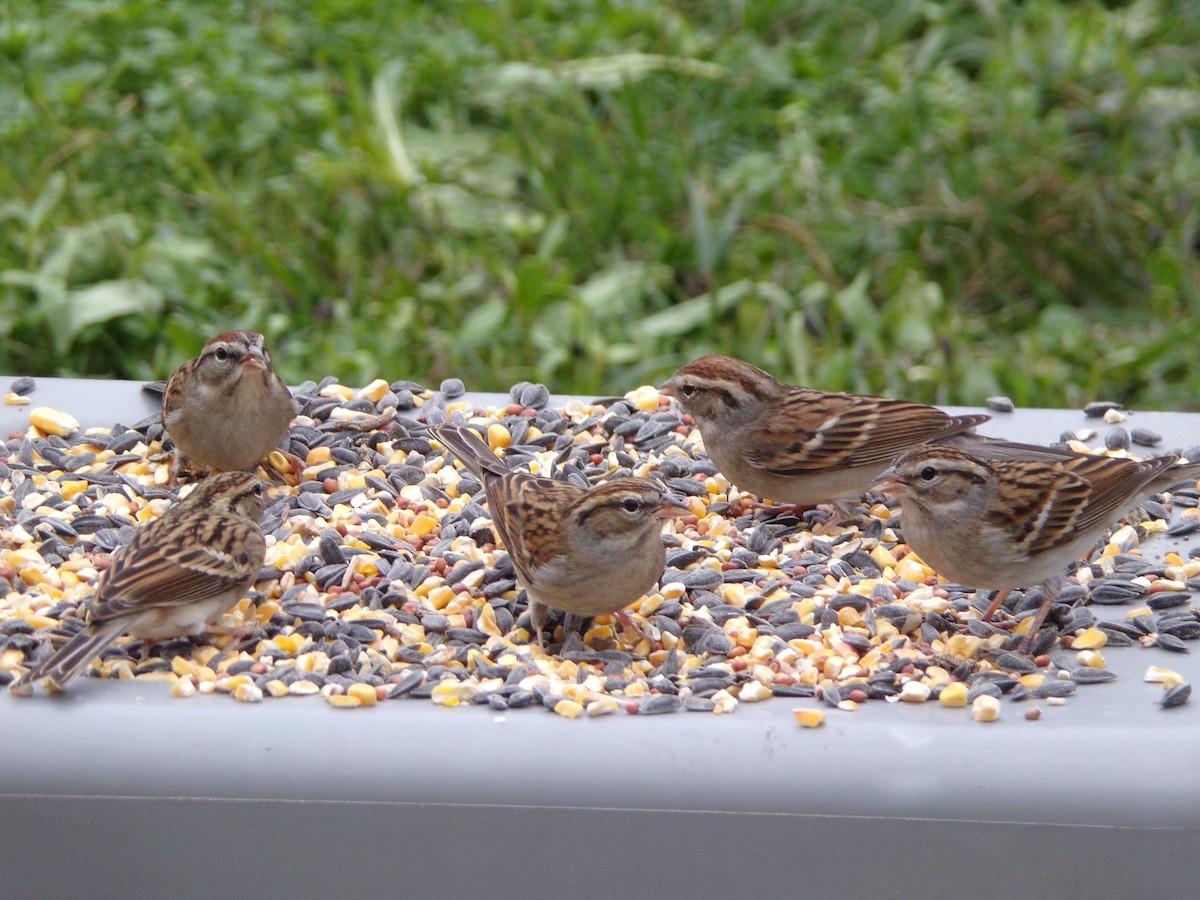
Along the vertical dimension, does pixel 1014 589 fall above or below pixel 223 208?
below

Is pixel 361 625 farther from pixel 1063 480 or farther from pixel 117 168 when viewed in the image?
pixel 117 168

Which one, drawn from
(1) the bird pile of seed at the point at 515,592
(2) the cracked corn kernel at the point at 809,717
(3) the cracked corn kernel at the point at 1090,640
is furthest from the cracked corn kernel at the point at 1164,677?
(2) the cracked corn kernel at the point at 809,717

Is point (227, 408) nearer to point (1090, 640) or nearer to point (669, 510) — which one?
point (669, 510)

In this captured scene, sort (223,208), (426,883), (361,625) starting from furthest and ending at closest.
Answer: (223,208)
(361,625)
(426,883)

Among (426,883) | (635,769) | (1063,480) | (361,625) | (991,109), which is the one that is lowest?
(426,883)

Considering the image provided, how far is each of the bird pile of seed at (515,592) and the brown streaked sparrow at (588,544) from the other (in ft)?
0.41

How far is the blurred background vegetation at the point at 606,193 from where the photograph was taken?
21.0ft

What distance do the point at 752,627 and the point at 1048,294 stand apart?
4027 millimetres

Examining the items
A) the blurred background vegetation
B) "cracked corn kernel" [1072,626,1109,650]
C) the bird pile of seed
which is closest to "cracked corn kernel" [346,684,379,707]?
the bird pile of seed

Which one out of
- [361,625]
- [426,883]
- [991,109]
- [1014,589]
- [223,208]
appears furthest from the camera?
[991,109]

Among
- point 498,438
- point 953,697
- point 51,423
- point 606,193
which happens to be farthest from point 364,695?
point 606,193

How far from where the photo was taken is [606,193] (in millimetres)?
7027

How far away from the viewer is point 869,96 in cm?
796

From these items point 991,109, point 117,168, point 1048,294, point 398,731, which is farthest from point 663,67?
point 398,731
